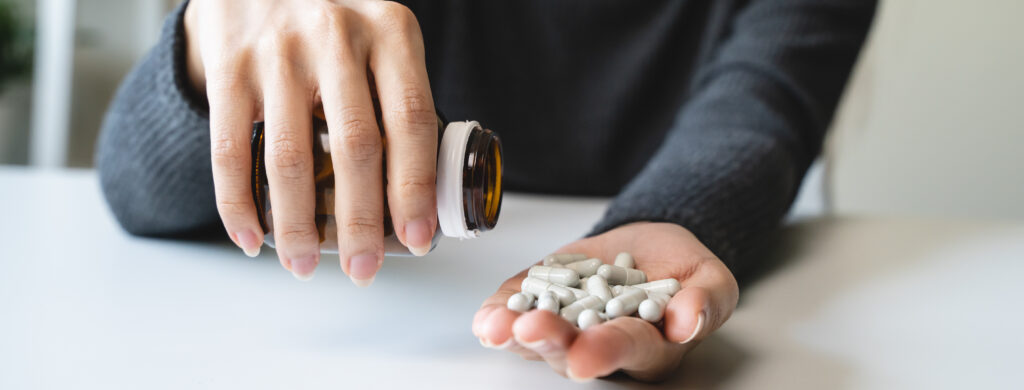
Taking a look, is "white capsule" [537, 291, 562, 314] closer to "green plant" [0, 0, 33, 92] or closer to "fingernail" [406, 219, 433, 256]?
"fingernail" [406, 219, 433, 256]

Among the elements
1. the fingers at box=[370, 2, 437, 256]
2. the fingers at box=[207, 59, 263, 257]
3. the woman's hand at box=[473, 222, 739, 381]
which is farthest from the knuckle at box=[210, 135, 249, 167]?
the woman's hand at box=[473, 222, 739, 381]

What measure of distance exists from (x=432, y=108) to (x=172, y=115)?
38 centimetres

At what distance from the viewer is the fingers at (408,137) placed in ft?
Result: 1.73

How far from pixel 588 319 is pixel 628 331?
0.13ft

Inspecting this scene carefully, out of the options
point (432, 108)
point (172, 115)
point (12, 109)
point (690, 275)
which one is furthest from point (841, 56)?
point (12, 109)

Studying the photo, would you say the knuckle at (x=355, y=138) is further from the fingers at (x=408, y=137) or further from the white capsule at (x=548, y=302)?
the white capsule at (x=548, y=302)

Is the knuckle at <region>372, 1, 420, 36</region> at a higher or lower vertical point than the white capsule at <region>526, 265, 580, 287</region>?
higher

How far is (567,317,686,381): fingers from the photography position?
1.44 ft

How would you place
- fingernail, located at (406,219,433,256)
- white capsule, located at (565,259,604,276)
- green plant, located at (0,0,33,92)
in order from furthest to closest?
green plant, located at (0,0,33,92), white capsule, located at (565,259,604,276), fingernail, located at (406,219,433,256)

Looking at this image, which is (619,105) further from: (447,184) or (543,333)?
(543,333)

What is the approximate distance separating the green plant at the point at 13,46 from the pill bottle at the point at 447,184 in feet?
9.09

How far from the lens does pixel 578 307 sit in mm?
543

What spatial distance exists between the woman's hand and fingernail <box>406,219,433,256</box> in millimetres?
65

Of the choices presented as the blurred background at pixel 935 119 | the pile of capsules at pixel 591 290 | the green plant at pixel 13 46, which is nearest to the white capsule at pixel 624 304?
the pile of capsules at pixel 591 290
